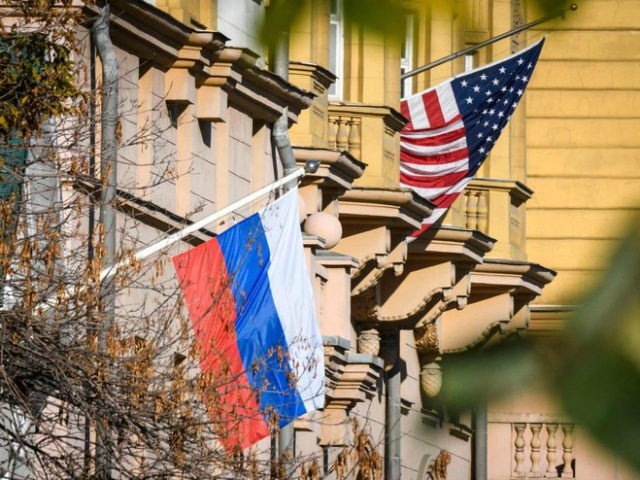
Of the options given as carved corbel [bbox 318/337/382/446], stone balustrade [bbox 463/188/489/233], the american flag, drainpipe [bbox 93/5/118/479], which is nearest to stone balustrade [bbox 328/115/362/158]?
the american flag

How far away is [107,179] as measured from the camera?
1371cm

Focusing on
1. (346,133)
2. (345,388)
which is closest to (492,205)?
(346,133)

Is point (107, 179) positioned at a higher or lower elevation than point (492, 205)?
lower

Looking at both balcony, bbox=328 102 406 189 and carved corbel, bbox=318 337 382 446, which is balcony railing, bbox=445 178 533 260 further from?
carved corbel, bbox=318 337 382 446

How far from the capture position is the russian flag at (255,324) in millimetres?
14422

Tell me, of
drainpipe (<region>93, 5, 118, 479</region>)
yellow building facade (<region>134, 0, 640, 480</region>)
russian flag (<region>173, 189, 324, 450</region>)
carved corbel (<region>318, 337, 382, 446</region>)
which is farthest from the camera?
carved corbel (<region>318, 337, 382, 446</region>)

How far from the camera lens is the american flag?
67.2 ft

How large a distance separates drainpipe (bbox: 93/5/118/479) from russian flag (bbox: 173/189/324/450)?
1.93 feet

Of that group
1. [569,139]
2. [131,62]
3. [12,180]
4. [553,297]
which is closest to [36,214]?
[12,180]

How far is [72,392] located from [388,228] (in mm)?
12793

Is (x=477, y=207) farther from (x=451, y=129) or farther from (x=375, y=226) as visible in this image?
(x=451, y=129)

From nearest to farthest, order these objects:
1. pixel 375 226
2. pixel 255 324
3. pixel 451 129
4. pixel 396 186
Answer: pixel 255 324
pixel 451 129
pixel 396 186
pixel 375 226

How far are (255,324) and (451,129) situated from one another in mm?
6609

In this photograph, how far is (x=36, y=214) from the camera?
12906 mm
